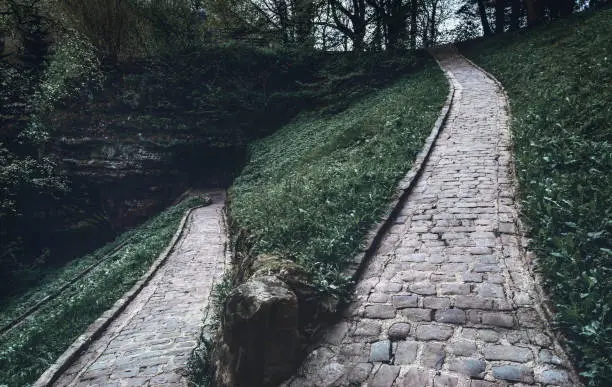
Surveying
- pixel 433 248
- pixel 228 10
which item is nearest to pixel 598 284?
pixel 433 248

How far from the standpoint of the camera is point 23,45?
1714cm

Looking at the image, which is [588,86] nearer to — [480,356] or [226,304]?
[480,356]

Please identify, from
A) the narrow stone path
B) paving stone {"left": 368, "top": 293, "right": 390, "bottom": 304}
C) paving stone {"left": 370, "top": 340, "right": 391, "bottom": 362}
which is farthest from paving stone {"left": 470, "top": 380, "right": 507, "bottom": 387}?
paving stone {"left": 368, "top": 293, "right": 390, "bottom": 304}

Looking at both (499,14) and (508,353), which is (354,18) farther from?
(508,353)

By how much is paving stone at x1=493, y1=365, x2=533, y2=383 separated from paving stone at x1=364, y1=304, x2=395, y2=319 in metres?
1.21

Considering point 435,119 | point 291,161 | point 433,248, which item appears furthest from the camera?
point 291,161

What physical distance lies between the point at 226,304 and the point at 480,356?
101 inches

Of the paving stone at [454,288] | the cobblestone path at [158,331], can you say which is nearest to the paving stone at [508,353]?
the paving stone at [454,288]

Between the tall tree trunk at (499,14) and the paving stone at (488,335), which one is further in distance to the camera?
the tall tree trunk at (499,14)

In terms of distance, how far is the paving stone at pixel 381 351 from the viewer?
382 cm

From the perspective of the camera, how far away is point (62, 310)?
9141mm

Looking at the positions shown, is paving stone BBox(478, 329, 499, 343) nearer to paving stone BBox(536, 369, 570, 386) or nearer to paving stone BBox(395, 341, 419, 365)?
paving stone BBox(536, 369, 570, 386)

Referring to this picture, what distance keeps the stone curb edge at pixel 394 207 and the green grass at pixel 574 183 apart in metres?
1.85

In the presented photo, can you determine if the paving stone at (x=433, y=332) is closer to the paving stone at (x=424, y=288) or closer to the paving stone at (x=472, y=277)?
the paving stone at (x=424, y=288)
